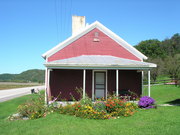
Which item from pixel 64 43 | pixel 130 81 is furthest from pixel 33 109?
pixel 130 81

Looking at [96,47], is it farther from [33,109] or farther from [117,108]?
[33,109]

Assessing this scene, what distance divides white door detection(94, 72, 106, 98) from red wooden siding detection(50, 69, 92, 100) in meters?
0.50

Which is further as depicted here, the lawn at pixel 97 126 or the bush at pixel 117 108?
the bush at pixel 117 108

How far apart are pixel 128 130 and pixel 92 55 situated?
372 inches

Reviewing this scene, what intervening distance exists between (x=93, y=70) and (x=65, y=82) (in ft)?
7.57

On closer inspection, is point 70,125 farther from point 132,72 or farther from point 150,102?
point 132,72

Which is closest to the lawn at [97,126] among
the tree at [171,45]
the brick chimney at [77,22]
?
the brick chimney at [77,22]

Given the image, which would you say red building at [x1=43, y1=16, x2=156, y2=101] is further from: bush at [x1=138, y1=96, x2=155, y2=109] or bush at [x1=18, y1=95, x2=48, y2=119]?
bush at [x1=18, y1=95, x2=48, y2=119]

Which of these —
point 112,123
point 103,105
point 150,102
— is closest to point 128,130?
point 112,123

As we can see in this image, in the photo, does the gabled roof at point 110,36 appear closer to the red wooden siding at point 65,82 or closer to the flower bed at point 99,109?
the red wooden siding at point 65,82

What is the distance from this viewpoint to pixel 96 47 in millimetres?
15875

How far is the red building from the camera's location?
1476cm

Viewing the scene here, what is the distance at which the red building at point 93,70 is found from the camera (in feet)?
48.4

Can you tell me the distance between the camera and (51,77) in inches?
583
